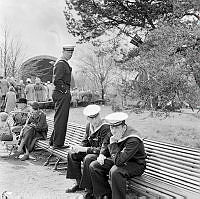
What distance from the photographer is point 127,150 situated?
15.6ft

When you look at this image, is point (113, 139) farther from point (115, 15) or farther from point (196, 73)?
point (115, 15)

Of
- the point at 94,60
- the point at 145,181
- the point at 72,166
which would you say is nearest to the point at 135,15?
the point at 72,166

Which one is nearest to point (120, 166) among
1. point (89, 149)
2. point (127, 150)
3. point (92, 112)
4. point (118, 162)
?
point (118, 162)

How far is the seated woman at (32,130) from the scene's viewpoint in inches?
330

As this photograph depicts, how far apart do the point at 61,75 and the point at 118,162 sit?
8.36 feet

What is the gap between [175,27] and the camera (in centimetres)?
808

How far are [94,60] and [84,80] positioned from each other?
2.42 meters

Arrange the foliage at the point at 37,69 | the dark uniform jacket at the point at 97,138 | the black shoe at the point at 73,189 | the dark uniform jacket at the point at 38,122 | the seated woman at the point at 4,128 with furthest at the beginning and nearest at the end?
the foliage at the point at 37,69 < the seated woman at the point at 4,128 < the dark uniform jacket at the point at 38,122 < the black shoe at the point at 73,189 < the dark uniform jacket at the point at 97,138

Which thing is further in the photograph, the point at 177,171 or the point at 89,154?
the point at 89,154

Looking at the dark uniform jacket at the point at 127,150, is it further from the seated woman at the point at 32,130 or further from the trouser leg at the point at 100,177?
the seated woman at the point at 32,130

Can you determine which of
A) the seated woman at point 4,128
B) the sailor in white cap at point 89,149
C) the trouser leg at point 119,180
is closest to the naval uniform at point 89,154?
the sailor in white cap at point 89,149

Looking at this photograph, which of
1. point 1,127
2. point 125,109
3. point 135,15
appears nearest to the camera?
point 1,127

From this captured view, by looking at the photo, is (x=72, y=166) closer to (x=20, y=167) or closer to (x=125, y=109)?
(x=20, y=167)

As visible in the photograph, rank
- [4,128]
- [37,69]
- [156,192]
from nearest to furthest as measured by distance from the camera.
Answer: [156,192] → [4,128] → [37,69]
